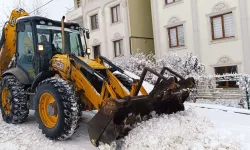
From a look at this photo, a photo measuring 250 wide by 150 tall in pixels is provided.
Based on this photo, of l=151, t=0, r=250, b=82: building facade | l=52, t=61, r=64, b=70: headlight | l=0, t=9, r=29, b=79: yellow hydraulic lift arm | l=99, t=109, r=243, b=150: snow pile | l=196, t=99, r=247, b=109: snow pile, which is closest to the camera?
l=99, t=109, r=243, b=150: snow pile

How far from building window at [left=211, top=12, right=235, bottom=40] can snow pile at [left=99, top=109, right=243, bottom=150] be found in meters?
10.5

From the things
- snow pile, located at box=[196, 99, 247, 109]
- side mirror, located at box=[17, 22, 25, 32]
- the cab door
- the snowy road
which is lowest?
snow pile, located at box=[196, 99, 247, 109]

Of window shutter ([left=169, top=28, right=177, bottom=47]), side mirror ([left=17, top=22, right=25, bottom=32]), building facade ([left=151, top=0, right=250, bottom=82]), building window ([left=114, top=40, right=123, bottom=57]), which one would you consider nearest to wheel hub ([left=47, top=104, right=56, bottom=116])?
side mirror ([left=17, top=22, right=25, bottom=32])

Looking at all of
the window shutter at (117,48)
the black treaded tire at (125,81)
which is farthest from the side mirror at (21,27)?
the window shutter at (117,48)

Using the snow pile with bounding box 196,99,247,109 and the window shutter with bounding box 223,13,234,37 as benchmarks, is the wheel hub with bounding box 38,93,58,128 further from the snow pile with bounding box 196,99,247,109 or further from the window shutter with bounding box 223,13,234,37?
the window shutter with bounding box 223,13,234,37

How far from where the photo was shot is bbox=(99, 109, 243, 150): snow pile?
4254mm

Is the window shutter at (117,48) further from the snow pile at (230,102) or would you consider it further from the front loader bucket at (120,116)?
the front loader bucket at (120,116)

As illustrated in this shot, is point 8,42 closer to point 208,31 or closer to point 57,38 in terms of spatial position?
point 57,38

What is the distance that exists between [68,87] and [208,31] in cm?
1162

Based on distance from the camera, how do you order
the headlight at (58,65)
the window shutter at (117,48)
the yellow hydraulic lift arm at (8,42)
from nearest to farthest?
Answer: the headlight at (58,65), the yellow hydraulic lift arm at (8,42), the window shutter at (117,48)

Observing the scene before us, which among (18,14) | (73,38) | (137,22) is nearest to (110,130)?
(73,38)

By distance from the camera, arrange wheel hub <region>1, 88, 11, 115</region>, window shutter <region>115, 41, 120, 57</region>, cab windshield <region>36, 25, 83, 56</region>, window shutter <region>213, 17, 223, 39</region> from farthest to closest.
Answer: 1. window shutter <region>115, 41, 120, 57</region>
2. window shutter <region>213, 17, 223, 39</region>
3. wheel hub <region>1, 88, 11, 115</region>
4. cab windshield <region>36, 25, 83, 56</region>

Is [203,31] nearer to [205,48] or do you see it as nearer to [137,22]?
[205,48]

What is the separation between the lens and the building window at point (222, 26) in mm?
14375
